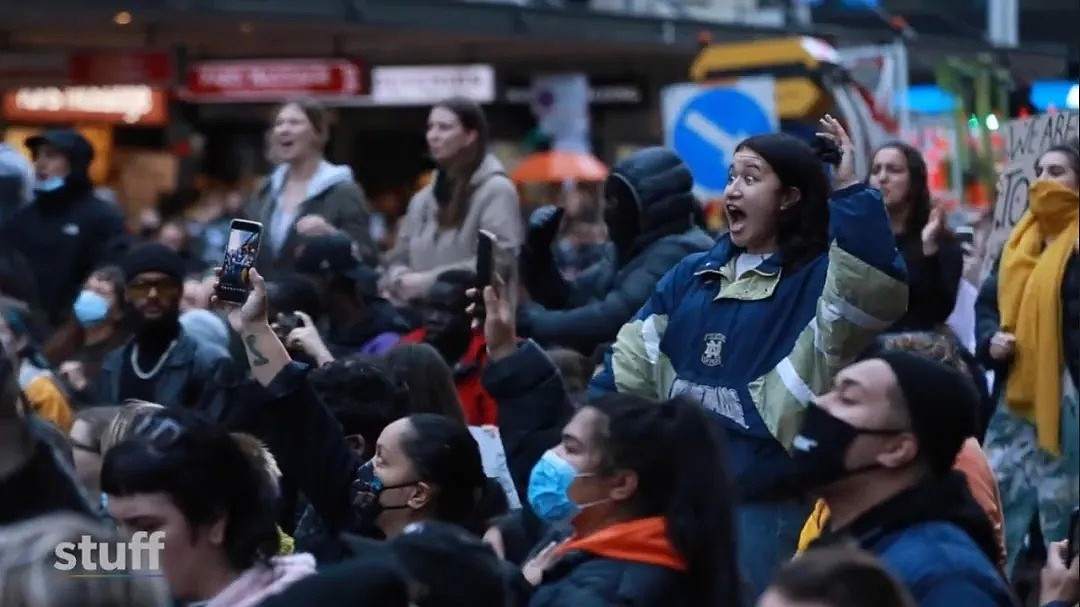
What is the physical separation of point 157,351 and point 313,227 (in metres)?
1.07

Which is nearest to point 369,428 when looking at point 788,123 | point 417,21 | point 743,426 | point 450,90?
point 743,426

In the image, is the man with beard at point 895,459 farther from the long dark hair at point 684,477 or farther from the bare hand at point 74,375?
the bare hand at point 74,375

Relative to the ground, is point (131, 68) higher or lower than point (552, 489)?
higher

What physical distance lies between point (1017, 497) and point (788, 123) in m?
11.1

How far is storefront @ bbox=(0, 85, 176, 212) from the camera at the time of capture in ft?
76.2

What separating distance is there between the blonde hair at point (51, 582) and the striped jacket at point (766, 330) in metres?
2.29

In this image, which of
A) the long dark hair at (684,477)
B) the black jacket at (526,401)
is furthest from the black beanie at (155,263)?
the long dark hair at (684,477)

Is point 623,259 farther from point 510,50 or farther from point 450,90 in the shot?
point 510,50

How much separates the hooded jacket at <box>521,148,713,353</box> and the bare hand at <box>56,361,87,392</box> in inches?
94.0

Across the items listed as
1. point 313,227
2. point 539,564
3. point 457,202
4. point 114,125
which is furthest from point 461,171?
point 114,125

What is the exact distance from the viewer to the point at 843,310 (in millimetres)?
5625

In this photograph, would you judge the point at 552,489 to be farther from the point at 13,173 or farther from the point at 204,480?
the point at 13,173

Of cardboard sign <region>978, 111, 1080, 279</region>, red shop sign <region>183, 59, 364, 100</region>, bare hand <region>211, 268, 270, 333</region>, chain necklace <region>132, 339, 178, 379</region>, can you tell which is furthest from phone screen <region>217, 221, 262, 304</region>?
red shop sign <region>183, 59, 364, 100</region>

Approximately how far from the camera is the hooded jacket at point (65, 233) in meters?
11.3
